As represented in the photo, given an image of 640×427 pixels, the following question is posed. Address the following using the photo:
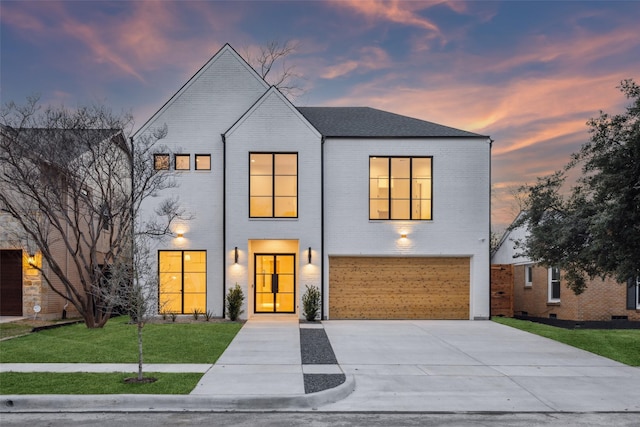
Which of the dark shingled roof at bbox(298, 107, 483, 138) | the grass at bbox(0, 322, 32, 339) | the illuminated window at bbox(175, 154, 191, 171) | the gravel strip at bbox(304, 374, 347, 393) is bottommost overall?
the grass at bbox(0, 322, 32, 339)

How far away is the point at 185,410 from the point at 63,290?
1677 centimetres

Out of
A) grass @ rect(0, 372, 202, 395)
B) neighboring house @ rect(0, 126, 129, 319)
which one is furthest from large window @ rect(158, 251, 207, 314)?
grass @ rect(0, 372, 202, 395)

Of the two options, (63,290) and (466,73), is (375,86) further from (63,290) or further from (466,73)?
(63,290)

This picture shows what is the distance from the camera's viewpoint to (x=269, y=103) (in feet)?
64.7

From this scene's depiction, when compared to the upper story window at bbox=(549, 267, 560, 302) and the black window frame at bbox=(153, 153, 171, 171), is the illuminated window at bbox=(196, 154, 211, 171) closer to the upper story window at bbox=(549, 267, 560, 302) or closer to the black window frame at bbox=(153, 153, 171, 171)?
the black window frame at bbox=(153, 153, 171, 171)

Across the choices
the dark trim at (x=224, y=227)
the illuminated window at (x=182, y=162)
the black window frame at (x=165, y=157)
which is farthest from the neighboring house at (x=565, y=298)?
the black window frame at (x=165, y=157)

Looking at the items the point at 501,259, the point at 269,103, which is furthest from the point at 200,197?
the point at 501,259

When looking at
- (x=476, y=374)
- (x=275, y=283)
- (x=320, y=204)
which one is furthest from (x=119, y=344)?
(x=320, y=204)

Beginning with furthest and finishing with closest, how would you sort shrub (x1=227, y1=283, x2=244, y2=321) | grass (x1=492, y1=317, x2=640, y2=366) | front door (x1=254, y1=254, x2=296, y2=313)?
front door (x1=254, y1=254, x2=296, y2=313) → shrub (x1=227, y1=283, x2=244, y2=321) → grass (x1=492, y1=317, x2=640, y2=366)

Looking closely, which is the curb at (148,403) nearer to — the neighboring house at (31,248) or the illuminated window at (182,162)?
the neighboring house at (31,248)

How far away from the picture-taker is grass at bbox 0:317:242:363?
1133 cm

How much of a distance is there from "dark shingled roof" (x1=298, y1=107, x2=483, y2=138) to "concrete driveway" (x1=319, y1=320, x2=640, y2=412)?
7813mm

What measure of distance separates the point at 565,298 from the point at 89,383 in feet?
67.0

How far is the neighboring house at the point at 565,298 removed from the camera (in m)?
22.0
